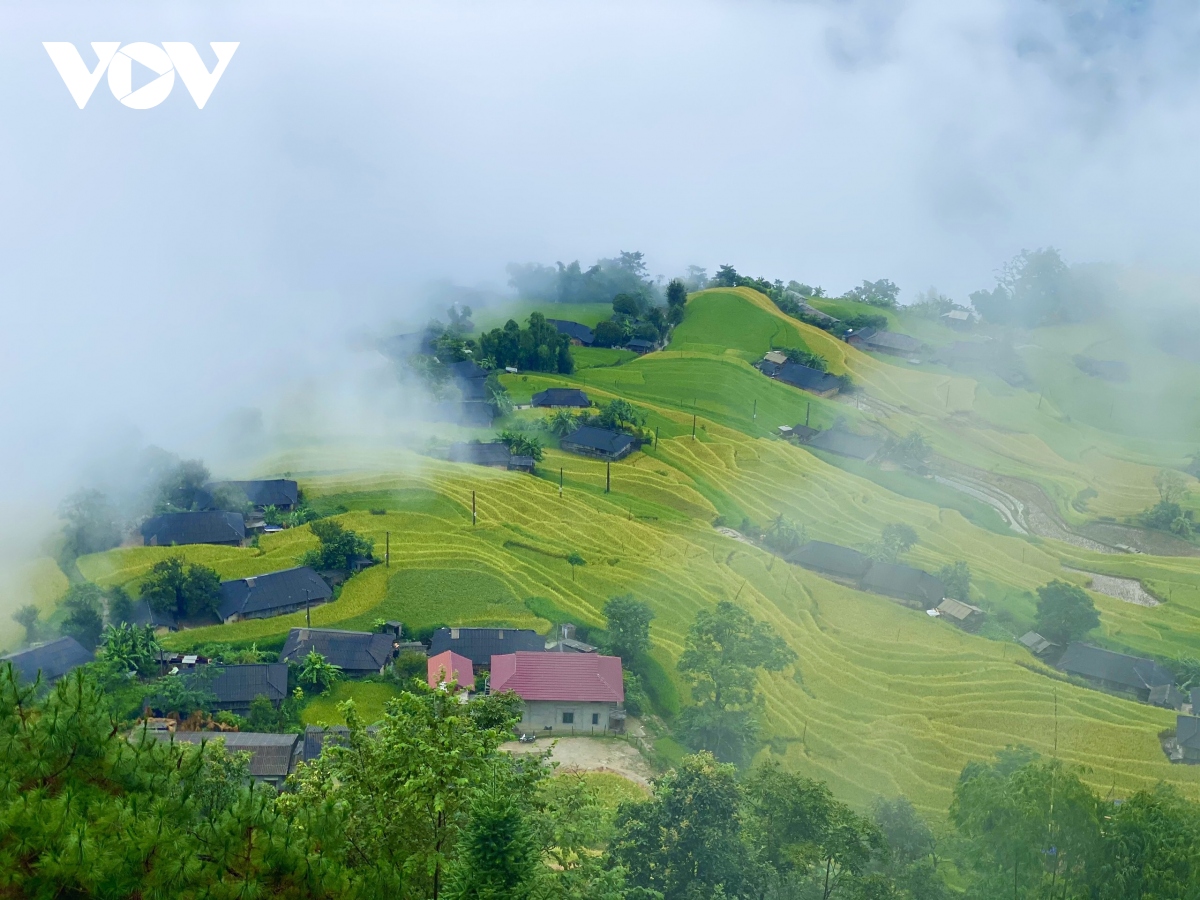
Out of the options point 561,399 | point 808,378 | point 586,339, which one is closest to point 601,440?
point 561,399

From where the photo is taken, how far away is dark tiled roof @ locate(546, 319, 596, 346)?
64938 mm

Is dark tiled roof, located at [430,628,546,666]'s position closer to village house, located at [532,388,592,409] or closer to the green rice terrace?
the green rice terrace

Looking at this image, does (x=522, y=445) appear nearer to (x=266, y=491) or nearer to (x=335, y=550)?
(x=266, y=491)

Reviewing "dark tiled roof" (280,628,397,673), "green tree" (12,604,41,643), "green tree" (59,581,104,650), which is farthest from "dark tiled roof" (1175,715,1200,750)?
"green tree" (12,604,41,643)

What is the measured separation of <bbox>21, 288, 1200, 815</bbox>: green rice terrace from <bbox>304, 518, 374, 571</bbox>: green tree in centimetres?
63

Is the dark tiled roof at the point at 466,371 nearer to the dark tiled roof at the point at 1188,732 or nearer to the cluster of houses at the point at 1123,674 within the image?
the cluster of houses at the point at 1123,674

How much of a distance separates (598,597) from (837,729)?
8469mm

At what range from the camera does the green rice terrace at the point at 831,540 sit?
86.4 feet

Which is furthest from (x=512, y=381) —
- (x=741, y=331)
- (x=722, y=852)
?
(x=722, y=852)

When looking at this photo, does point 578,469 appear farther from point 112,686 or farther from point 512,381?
point 112,686

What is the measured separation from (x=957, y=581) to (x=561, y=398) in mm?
22220

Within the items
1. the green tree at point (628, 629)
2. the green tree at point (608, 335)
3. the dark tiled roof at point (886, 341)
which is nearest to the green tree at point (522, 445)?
the green tree at point (628, 629)

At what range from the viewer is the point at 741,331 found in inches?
2569

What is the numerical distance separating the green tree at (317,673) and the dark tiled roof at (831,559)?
50.0 feet
